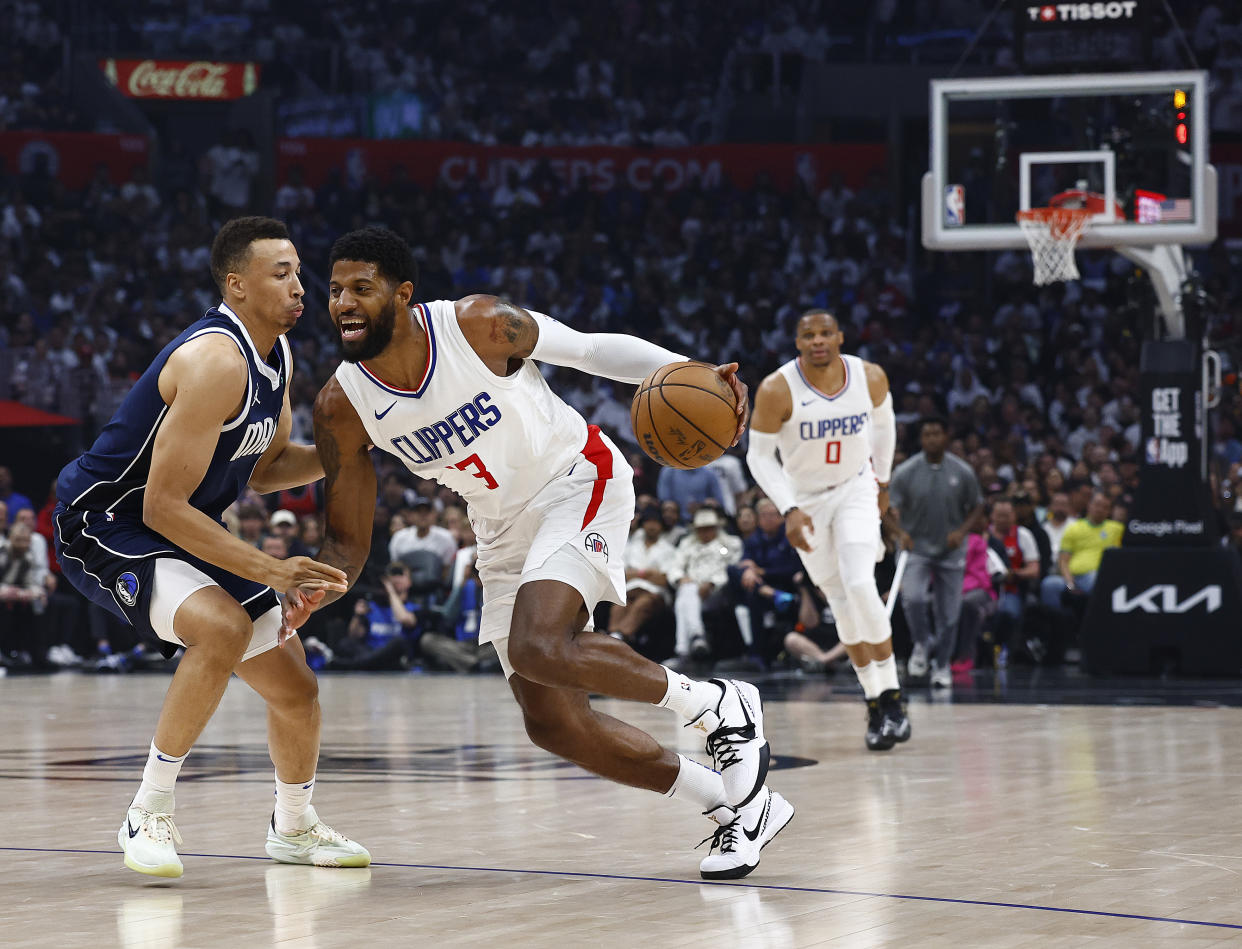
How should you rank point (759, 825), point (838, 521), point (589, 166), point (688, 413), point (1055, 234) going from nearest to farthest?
point (688, 413) < point (759, 825) < point (838, 521) < point (1055, 234) < point (589, 166)

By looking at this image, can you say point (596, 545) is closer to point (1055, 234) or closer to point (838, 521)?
point (838, 521)

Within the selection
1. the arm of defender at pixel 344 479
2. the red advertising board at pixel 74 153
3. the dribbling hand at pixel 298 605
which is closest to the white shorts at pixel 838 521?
the arm of defender at pixel 344 479

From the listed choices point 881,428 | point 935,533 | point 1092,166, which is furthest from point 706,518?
point 881,428

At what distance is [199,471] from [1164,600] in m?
8.99

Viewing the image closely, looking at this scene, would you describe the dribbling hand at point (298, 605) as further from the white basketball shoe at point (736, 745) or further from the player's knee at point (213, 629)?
the white basketball shoe at point (736, 745)

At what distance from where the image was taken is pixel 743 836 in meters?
4.89

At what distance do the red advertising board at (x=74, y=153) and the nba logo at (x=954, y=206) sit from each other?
12.7m

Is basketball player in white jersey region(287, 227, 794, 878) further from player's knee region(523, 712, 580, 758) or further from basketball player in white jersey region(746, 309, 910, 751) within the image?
basketball player in white jersey region(746, 309, 910, 751)

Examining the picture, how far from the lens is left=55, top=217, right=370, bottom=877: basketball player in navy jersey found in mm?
4766

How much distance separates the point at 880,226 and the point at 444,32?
780 cm

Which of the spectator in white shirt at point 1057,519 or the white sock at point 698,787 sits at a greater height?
the spectator in white shirt at point 1057,519

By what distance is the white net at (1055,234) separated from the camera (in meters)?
11.8

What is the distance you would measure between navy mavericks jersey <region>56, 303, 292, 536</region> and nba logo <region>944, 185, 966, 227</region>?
26.3ft

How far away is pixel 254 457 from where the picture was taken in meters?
5.18
